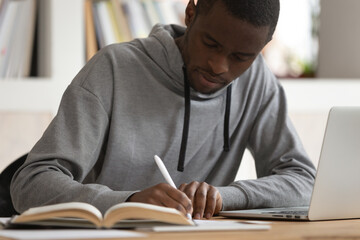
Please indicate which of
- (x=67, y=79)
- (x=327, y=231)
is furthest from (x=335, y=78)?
(x=327, y=231)

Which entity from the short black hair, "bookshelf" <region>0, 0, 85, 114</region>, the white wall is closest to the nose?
the short black hair

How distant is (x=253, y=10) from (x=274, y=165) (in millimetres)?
452

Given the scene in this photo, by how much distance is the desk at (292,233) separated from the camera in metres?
0.99

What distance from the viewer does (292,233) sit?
1079mm

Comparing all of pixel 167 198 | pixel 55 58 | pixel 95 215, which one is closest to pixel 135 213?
pixel 95 215

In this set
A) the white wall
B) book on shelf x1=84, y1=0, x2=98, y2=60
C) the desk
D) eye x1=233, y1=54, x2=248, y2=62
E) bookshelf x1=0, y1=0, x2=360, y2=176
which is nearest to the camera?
the desk

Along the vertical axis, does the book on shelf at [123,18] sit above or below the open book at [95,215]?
above

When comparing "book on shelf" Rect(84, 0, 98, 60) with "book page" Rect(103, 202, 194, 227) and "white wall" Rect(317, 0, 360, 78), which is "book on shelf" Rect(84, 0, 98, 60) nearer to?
"white wall" Rect(317, 0, 360, 78)

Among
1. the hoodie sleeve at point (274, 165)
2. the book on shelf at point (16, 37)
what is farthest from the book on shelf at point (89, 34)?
the hoodie sleeve at point (274, 165)

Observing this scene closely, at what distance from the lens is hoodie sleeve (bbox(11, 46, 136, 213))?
1.37m

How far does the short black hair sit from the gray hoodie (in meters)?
0.23

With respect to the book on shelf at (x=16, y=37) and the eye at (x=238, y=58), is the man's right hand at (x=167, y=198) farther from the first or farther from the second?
the book on shelf at (x=16, y=37)

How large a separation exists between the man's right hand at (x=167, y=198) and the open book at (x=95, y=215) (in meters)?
0.14

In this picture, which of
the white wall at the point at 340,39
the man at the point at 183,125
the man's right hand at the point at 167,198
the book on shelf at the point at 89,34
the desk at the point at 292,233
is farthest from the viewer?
the white wall at the point at 340,39
